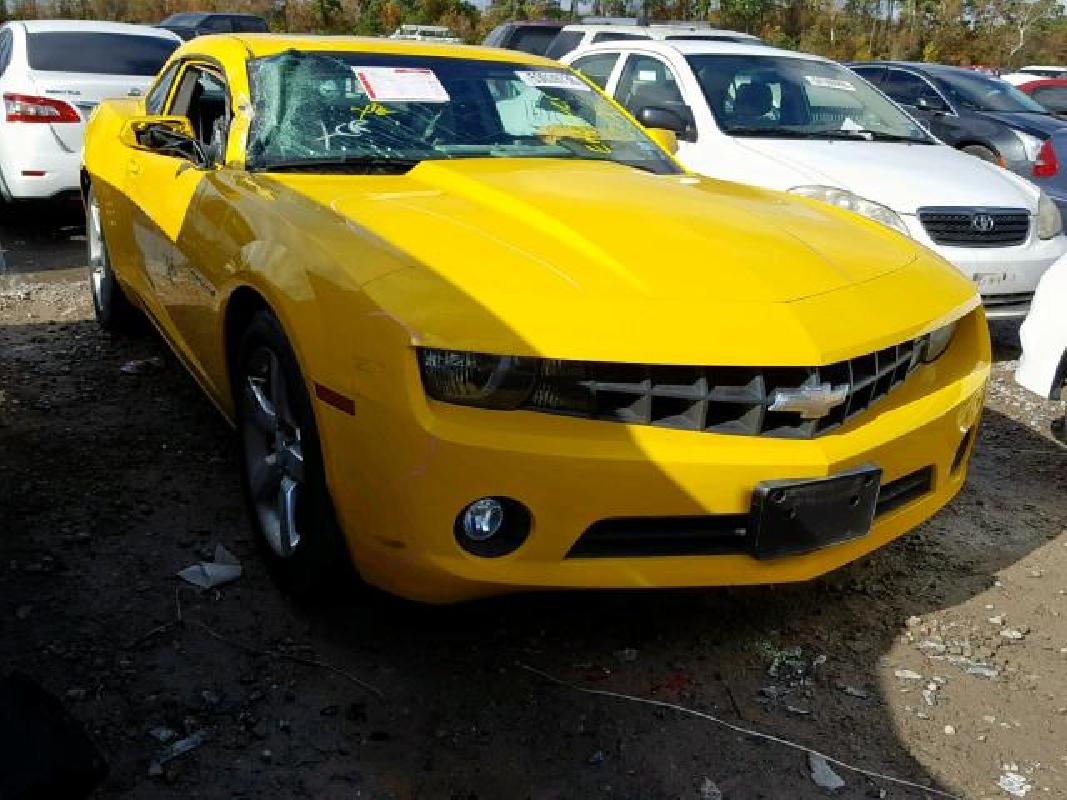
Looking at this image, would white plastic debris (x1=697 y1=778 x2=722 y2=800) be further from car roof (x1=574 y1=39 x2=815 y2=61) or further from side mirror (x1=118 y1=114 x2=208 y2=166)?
car roof (x1=574 y1=39 x2=815 y2=61)

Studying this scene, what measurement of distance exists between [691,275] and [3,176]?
648 cm

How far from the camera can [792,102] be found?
6.71 meters

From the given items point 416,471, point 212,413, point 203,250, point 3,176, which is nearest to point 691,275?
point 416,471

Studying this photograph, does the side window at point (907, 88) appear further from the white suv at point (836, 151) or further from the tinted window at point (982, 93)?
the white suv at point (836, 151)

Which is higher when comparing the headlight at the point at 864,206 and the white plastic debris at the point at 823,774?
the headlight at the point at 864,206

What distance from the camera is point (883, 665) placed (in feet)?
9.36

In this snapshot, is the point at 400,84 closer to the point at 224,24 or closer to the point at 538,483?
the point at 538,483

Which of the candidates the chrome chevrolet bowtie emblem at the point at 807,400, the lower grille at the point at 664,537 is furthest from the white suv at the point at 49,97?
the chrome chevrolet bowtie emblem at the point at 807,400

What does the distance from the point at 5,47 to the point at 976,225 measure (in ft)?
23.0

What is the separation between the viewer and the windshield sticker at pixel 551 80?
4172 mm

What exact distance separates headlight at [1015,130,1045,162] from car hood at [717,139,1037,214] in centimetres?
372

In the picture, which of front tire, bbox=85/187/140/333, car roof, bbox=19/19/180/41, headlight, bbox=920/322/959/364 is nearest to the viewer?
headlight, bbox=920/322/959/364

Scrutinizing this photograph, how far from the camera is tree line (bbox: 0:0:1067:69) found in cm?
3728

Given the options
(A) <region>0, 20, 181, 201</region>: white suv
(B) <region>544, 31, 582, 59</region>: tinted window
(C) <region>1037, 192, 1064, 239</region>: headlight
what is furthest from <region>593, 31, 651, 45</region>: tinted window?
(C) <region>1037, 192, 1064, 239</region>: headlight
